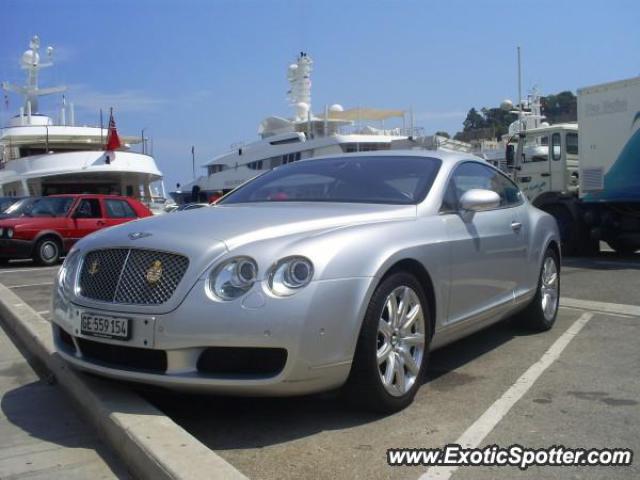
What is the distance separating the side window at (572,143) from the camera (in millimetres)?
12844

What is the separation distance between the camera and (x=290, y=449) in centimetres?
318

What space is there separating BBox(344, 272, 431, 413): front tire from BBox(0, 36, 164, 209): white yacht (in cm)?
2545

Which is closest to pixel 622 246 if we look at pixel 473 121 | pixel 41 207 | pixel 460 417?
pixel 460 417

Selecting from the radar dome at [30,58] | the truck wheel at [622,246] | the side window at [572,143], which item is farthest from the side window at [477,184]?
the radar dome at [30,58]

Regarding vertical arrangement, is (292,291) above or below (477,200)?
below

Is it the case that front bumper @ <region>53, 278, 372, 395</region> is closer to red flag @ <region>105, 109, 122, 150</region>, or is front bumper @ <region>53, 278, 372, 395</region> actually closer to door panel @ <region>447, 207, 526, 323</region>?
door panel @ <region>447, 207, 526, 323</region>

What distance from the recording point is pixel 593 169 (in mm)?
11766

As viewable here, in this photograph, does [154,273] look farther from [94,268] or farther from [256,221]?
[256,221]

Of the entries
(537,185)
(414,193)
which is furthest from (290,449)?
(537,185)

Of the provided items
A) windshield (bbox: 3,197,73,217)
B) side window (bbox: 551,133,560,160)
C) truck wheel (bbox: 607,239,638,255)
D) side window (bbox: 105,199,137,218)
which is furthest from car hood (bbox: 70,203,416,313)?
side window (bbox: 105,199,137,218)

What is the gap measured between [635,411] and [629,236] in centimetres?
872

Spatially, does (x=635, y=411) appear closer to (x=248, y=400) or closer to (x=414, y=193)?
(x=414, y=193)

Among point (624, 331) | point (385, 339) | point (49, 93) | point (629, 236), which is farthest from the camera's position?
point (49, 93)

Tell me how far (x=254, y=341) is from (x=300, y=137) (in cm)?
3604
